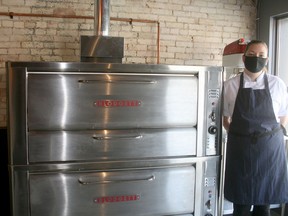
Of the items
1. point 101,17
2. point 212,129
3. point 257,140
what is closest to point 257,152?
point 257,140

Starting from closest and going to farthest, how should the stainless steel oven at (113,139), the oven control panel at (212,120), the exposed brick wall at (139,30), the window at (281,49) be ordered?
the stainless steel oven at (113,139) → the oven control panel at (212,120) → the exposed brick wall at (139,30) → the window at (281,49)

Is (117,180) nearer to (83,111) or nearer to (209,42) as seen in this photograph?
(83,111)

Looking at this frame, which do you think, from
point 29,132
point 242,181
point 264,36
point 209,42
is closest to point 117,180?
point 29,132

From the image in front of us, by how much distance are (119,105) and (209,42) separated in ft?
5.83

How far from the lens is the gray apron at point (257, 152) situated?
2.13m

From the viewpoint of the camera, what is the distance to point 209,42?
3.44 metres

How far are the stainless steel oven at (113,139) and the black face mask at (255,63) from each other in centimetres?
22

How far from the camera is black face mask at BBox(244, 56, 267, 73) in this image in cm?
218

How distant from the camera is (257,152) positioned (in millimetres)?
2143

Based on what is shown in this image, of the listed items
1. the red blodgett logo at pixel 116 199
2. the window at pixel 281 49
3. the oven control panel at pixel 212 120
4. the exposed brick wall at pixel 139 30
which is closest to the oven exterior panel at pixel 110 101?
the oven control panel at pixel 212 120

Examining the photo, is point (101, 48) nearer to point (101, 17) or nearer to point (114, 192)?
point (101, 17)

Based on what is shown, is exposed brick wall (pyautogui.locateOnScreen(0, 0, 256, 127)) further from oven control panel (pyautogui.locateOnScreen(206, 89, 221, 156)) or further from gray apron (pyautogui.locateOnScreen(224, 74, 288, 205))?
gray apron (pyautogui.locateOnScreen(224, 74, 288, 205))

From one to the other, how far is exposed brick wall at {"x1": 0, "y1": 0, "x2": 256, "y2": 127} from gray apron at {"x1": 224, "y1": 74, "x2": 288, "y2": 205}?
130 centimetres

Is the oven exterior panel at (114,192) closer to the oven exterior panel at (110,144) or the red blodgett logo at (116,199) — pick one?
the red blodgett logo at (116,199)
